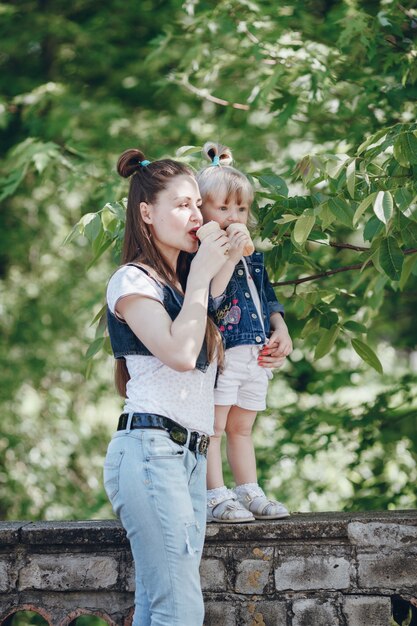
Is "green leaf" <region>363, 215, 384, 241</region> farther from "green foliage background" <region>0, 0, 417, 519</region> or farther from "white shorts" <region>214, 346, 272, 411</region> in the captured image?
"white shorts" <region>214, 346, 272, 411</region>

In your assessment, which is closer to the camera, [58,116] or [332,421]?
[332,421]

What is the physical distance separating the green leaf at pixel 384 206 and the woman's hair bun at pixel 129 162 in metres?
0.70

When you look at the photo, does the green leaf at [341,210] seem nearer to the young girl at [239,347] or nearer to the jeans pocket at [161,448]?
the young girl at [239,347]

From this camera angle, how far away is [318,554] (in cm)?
307

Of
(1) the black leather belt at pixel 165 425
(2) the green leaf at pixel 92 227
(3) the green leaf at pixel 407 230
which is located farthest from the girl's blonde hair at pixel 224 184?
(1) the black leather belt at pixel 165 425

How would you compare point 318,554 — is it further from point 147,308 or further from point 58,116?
point 58,116

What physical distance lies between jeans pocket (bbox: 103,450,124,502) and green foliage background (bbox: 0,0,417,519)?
2.94ft

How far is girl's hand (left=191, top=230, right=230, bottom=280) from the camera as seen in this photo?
97.5 inches

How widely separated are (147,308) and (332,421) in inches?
115

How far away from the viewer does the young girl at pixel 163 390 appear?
2340mm

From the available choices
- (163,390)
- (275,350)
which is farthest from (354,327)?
(163,390)

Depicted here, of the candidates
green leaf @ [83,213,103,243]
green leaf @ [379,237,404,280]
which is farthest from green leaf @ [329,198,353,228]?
green leaf @ [83,213,103,243]

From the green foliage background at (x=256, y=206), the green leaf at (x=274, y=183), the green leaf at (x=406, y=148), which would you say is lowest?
the green foliage background at (x=256, y=206)

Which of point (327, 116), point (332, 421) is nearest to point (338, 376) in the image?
point (332, 421)
